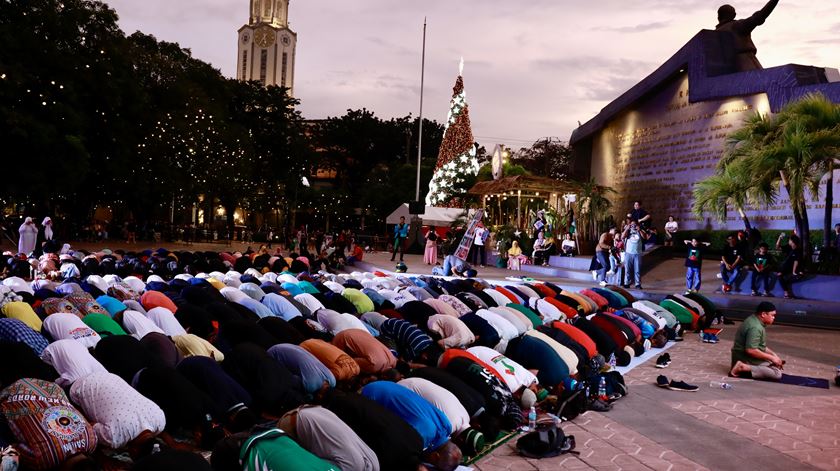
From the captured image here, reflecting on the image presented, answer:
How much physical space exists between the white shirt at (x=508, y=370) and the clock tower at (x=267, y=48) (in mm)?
82600

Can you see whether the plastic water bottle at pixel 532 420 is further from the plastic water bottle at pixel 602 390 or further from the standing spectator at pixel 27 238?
the standing spectator at pixel 27 238

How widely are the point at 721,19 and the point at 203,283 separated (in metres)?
19.6

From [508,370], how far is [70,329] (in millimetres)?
4050

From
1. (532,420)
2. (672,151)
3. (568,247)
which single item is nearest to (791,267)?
(568,247)

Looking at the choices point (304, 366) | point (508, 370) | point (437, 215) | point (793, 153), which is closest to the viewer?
point (304, 366)

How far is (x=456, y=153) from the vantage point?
112 ft

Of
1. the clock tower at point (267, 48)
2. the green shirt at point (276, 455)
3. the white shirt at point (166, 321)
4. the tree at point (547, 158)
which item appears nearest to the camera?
the green shirt at point (276, 455)

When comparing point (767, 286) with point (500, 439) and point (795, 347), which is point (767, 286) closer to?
point (795, 347)

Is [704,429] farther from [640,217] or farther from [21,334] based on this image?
[640,217]

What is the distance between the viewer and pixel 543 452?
5.54 m

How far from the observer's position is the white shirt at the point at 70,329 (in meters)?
6.45

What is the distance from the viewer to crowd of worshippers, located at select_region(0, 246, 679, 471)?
14.9 feet

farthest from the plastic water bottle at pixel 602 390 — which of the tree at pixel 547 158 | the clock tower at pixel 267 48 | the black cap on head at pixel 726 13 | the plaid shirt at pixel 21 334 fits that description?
the clock tower at pixel 267 48

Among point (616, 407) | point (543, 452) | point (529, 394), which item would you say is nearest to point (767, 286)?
point (616, 407)
